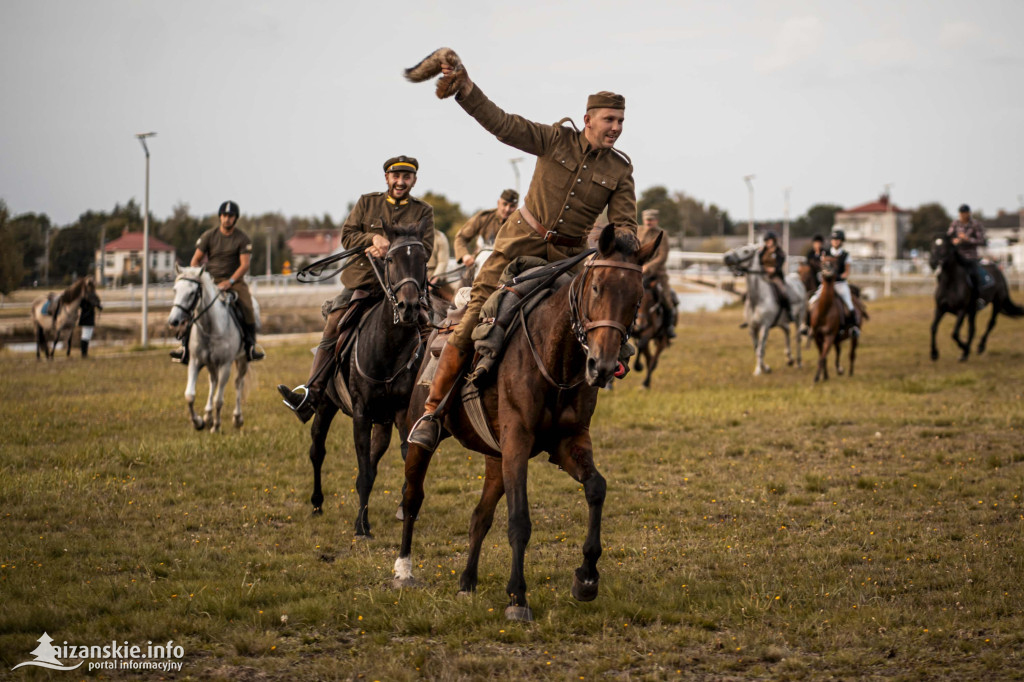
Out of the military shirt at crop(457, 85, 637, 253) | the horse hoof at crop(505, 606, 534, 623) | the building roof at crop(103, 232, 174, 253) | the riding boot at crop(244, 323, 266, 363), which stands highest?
the building roof at crop(103, 232, 174, 253)

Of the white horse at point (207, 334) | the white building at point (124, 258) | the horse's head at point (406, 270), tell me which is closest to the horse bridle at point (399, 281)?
the horse's head at point (406, 270)

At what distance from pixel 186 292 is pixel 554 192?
8.48 metres

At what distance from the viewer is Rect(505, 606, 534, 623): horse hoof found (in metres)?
6.17

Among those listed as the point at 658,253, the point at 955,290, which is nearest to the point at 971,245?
the point at 955,290

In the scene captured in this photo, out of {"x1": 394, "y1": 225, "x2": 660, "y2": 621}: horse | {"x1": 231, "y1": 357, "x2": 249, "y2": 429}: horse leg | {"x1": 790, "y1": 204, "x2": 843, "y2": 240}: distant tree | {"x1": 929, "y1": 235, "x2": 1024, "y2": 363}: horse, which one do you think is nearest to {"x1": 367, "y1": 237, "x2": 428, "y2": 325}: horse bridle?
{"x1": 394, "y1": 225, "x2": 660, "y2": 621}: horse

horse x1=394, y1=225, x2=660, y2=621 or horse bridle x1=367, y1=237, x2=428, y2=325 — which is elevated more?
horse bridle x1=367, y1=237, x2=428, y2=325

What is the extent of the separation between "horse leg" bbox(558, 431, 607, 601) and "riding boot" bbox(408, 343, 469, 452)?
950 mm

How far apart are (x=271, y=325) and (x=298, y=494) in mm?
32373

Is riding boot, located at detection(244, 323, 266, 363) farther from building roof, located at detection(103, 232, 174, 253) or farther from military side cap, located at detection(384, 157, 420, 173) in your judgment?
building roof, located at detection(103, 232, 174, 253)

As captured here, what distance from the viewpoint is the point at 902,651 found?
562cm

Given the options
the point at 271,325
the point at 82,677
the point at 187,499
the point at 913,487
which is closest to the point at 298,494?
the point at 187,499

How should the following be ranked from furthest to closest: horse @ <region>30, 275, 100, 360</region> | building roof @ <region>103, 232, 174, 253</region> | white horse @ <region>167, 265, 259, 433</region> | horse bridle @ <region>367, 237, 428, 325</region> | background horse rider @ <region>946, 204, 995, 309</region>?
building roof @ <region>103, 232, 174, 253</region> → horse @ <region>30, 275, 100, 360</region> → background horse rider @ <region>946, 204, 995, 309</region> → white horse @ <region>167, 265, 259, 433</region> → horse bridle @ <region>367, 237, 428, 325</region>

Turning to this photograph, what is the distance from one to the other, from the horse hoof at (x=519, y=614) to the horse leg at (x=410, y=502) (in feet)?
3.53

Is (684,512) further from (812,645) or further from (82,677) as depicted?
(82,677)
